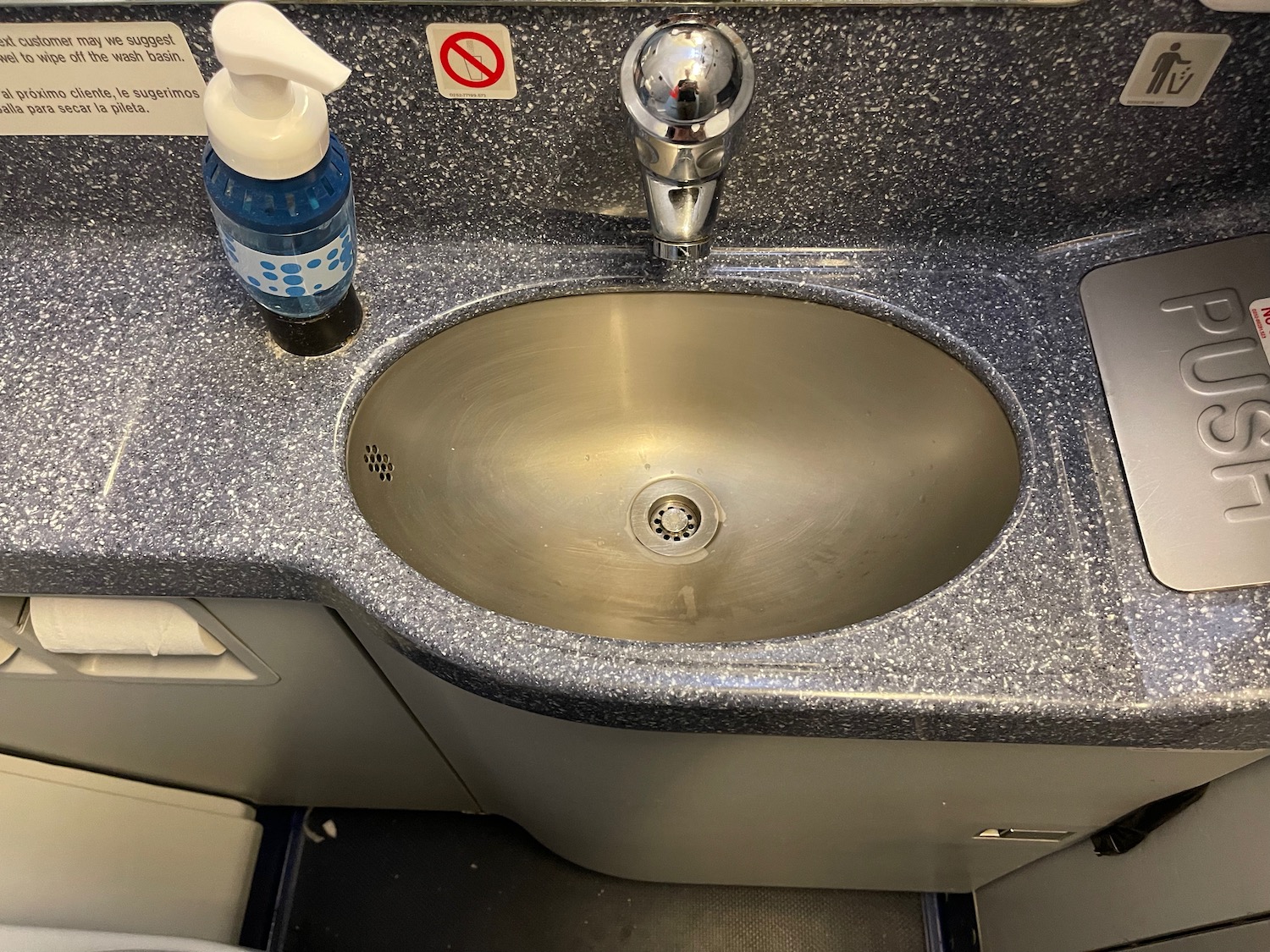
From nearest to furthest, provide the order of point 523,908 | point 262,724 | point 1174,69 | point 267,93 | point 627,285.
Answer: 1. point 267,93
2. point 1174,69
3. point 627,285
4. point 262,724
5. point 523,908

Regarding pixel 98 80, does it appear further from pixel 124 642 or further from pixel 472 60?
pixel 124 642

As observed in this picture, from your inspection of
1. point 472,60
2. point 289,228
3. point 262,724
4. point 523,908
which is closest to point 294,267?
point 289,228

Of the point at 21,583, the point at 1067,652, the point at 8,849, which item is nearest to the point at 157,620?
the point at 21,583

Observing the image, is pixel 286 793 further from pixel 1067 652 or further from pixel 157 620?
pixel 1067 652

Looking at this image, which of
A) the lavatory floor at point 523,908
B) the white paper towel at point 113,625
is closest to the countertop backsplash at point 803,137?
the white paper towel at point 113,625

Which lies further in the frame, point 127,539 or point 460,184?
point 460,184

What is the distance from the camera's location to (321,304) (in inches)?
22.3

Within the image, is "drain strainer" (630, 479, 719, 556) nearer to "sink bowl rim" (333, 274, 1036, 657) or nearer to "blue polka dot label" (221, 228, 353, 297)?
"sink bowl rim" (333, 274, 1036, 657)

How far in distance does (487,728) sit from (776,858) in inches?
15.7

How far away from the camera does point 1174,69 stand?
1.81ft

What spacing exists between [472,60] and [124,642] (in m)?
0.46

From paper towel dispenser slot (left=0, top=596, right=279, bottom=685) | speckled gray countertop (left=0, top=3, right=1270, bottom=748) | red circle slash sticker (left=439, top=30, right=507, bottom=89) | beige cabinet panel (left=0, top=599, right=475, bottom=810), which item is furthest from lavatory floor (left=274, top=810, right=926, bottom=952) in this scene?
red circle slash sticker (left=439, top=30, right=507, bottom=89)

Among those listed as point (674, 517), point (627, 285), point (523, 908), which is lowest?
point (523, 908)

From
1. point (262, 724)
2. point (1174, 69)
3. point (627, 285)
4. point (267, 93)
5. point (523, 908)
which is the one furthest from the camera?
point (523, 908)
